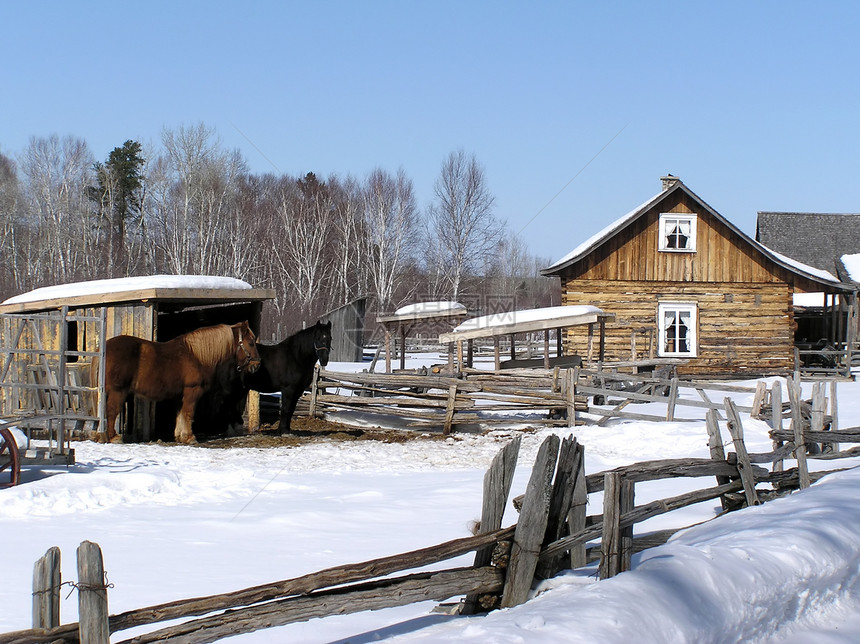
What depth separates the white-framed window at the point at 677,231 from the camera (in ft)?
84.4

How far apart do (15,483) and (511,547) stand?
6295mm

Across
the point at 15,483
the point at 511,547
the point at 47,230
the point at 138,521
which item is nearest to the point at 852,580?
the point at 511,547

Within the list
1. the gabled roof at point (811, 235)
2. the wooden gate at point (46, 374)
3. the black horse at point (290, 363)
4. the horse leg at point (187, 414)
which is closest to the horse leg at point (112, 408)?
the wooden gate at point (46, 374)

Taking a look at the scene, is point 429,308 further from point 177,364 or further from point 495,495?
point 495,495

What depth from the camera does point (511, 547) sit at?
4.91 meters

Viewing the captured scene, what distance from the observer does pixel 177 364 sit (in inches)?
506

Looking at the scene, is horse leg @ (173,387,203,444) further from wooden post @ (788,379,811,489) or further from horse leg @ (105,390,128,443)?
wooden post @ (788,379,811,489)

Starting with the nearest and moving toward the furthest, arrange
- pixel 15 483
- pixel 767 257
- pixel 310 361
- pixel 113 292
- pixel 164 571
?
1. pixel 164 571
2. pixel 15 483
3. pixel 113 292
4. pixel 310 361
5. pixel 767 257

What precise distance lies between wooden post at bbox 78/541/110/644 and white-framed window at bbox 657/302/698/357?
23.5 m

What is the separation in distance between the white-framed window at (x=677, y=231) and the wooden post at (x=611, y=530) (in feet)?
70.9

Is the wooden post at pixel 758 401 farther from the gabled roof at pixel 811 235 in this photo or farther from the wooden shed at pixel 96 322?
the gabled roof at pixel 811 235

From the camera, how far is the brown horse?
40.5 feet

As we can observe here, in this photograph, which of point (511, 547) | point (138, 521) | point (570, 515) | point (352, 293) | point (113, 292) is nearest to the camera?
point (511, 547)

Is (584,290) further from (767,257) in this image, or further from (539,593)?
(539,593)
